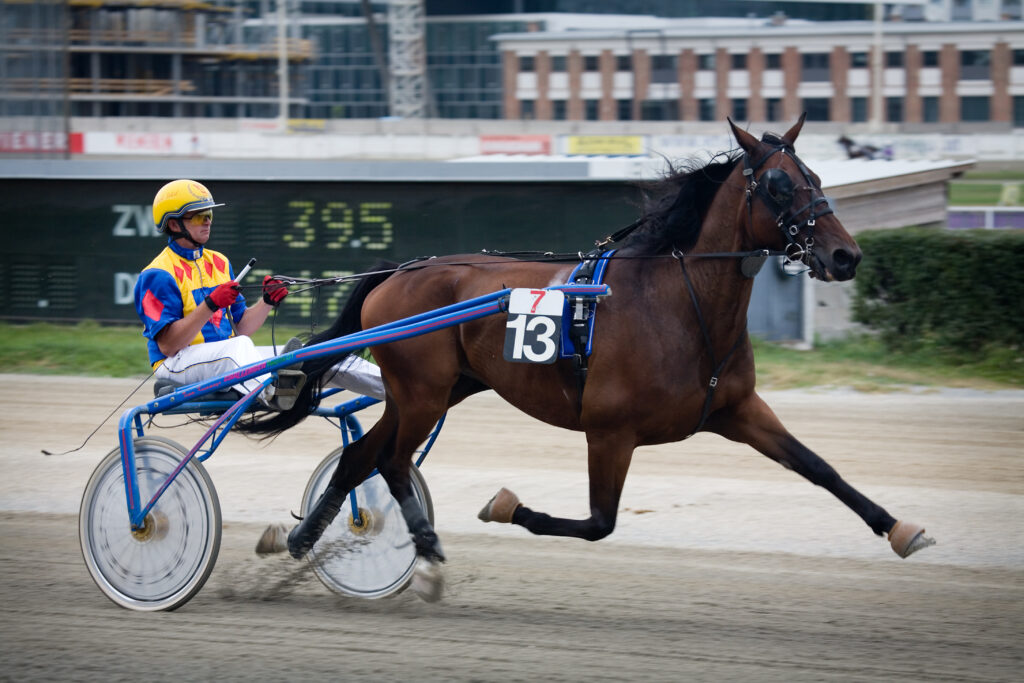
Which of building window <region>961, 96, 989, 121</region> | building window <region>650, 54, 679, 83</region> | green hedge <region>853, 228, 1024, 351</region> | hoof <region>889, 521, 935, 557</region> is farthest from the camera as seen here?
building window <region>650, 54, 679, 83</region>

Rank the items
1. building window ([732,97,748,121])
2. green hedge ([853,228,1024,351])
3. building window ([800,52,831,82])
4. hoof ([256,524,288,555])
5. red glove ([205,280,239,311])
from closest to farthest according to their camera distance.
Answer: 1. red glove ([205,280,239,311])
2. hoof ([256,524,288,555])
3. green hedge ([853,228,1024,351])
4. building window ([800,52,831,82])
5. building window ([732,97,748,121])

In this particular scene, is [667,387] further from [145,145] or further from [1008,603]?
[145,145]

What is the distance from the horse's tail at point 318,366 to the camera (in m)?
5.06

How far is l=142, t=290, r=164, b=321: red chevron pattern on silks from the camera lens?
4.80 metres

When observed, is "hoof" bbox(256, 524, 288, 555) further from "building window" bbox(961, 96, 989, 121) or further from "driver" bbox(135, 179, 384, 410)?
"building window" bbox(961, 96, 989, 121)

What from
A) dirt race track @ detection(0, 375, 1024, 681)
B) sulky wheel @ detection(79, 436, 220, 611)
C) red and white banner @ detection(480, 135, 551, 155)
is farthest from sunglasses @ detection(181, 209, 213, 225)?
red and white banner @ detection(480, 135, 551, 155)

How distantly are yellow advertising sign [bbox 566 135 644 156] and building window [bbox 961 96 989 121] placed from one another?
688 inches

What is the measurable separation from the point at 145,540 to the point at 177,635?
0.53 meters

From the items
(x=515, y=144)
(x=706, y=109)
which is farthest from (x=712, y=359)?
(x=706, y=109)

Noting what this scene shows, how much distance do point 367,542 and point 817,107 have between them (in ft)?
150

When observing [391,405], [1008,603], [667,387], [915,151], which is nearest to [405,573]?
[391,405]

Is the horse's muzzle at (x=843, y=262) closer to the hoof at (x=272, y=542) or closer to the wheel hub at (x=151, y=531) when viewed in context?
the hoof at (x=272, y=542)

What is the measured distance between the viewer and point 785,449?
4488mm

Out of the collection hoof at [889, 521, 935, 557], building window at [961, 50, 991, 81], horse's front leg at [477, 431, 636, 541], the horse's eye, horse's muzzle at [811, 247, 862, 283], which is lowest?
hoof at [889, 521, 935, 557]
